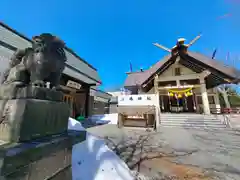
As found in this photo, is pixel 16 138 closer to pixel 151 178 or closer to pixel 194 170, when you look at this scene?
pixel 151 178

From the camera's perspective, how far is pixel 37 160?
3.93 ft

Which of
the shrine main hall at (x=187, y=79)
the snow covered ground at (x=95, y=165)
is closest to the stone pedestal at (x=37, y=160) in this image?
the snow covered ground at (x=95, y=165)

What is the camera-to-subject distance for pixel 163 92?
1319 cm

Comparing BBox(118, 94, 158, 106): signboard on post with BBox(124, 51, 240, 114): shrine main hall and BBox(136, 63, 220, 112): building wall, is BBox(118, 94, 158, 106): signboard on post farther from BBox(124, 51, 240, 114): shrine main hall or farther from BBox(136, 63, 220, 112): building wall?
BBox(136, 63, 220, 112): building wall

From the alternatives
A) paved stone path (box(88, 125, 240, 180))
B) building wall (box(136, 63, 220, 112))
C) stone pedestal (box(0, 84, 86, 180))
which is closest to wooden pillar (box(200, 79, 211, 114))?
building wall (box(136, 63, 220, 112))

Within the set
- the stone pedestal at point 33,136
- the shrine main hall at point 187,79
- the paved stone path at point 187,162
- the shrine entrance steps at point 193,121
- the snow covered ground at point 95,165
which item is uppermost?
the shrine main hall at point 187,79

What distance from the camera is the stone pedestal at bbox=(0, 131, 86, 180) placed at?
3.20 feet

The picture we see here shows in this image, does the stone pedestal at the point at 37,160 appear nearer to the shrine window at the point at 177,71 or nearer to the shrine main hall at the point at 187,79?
the shrine main hall at the point at 187,79

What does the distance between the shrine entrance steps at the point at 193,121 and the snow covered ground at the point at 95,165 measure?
22.0ft

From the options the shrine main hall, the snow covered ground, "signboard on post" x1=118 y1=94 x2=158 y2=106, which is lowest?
the snow covered ground

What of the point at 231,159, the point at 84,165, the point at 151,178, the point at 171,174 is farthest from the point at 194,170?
the point at 84,165

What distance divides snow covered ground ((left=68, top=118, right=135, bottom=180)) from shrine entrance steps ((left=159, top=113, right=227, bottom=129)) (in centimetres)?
671

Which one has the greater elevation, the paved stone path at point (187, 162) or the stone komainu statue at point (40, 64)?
the stone komainu statue at point (40, 64)

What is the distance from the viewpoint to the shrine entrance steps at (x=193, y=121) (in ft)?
24.6
